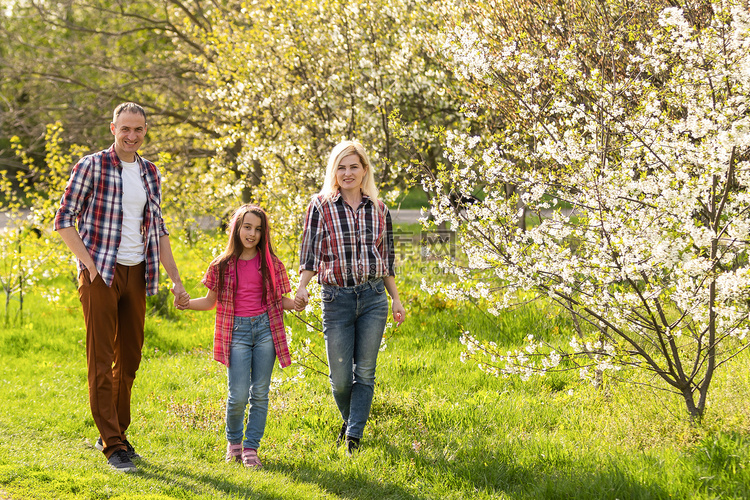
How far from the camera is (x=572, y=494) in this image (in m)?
3.46

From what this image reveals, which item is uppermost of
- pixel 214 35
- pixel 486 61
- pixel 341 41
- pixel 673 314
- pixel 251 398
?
pixel 214 35

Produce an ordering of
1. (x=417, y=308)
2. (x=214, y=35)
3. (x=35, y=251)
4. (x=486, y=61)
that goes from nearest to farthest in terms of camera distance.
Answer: (x=486, y=61) → (x=417, y=308) → (x=35, y=251) → (x=214, y=35)

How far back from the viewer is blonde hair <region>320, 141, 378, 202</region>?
405cm

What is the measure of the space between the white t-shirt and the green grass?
128 cm

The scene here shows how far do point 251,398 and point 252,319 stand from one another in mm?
507

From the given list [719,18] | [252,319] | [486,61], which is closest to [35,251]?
[252,319]

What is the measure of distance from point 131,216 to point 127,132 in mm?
519

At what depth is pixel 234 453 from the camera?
4.07 metres

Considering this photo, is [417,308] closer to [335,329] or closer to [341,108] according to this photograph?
[341,108]

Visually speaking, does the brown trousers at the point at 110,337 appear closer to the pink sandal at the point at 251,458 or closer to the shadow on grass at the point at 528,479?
the pink sandal at the point at 251,458

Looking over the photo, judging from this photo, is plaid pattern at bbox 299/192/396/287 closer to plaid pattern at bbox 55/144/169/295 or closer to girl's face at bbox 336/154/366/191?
girl's face at bbox 336/154/366/191

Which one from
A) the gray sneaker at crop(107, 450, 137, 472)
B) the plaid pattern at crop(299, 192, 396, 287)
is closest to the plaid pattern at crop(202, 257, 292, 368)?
the plaid pattern at crop(299, 192, 396, 287)

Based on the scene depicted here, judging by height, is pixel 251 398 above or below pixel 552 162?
below

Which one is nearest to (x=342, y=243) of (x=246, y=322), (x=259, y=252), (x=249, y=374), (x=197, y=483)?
(x=259, y=252)
